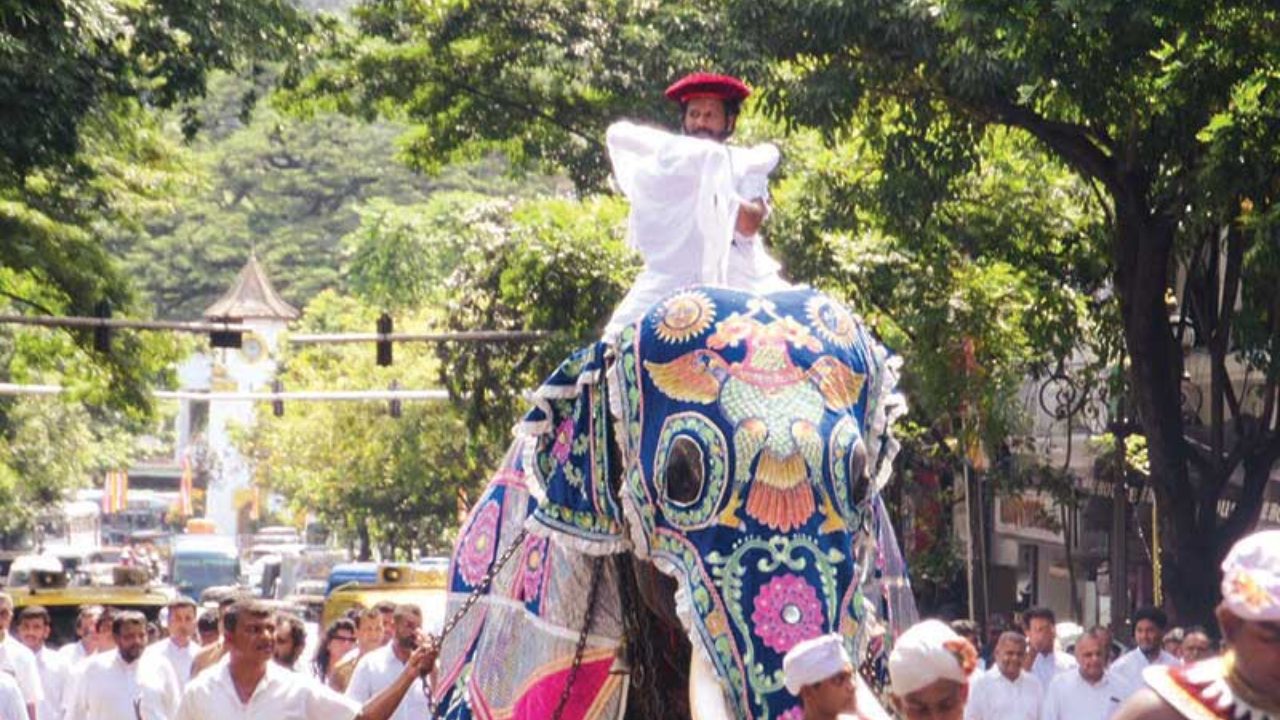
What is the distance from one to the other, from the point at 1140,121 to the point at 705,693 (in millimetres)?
10768

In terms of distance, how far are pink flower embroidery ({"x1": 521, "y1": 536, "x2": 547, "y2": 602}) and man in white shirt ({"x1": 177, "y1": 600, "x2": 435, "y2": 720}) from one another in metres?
0.52

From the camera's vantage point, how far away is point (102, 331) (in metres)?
29.7

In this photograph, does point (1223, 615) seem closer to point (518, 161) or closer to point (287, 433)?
point (518, 161)

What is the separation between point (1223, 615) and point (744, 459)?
12.8 feet

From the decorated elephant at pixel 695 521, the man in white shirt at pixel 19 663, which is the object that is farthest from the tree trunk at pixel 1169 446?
the decorated elephant at pixel 695 521

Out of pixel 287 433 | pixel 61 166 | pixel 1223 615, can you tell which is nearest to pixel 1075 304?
pixel 61 166

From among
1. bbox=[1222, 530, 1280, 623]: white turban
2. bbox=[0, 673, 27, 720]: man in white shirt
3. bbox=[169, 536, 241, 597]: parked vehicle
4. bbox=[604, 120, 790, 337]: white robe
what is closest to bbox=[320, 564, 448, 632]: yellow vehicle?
bbox=[0, 673, 27, 720]: man in white shirt

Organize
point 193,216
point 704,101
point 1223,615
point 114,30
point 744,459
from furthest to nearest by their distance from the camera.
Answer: point 193,216 → point 114,30 → point 704,101 → point 744,459 → point 1223,615

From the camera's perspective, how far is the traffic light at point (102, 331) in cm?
2970

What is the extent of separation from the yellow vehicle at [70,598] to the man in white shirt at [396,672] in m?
12.1

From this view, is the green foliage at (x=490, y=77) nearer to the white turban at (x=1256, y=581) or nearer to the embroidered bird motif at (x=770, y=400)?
the embroidered bird motif at (x=770, y=400)

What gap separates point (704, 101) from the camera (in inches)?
448

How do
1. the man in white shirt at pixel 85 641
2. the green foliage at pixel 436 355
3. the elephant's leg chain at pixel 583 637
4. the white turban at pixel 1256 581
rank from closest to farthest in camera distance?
the white turban at pixel 1256 581
the elephant's leg chain at pixel 583 637
the man in white shirt at pixel 85 641
the green foliage at pixel 436 355

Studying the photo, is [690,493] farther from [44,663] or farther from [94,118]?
[94,118]
